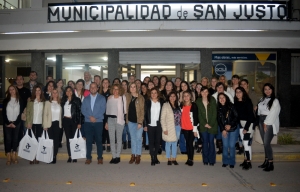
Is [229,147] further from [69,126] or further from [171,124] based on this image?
[69,126]

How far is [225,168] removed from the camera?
6770 mm

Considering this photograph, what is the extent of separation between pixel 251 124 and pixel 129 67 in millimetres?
7454

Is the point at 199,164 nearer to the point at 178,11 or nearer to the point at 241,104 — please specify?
the point at 241,104

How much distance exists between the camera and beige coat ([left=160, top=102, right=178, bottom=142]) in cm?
688

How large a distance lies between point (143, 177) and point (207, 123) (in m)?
2.05

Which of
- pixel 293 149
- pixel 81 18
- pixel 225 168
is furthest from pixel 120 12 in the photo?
pixel 293 149

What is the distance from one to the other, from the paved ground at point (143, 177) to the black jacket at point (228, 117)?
1.07 m

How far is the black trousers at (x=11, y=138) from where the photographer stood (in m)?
7.13

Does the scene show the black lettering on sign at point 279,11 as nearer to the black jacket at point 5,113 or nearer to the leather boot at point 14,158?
the black jacket at point 5,113

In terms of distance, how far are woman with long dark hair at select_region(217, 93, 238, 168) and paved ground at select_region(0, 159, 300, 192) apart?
309 mm

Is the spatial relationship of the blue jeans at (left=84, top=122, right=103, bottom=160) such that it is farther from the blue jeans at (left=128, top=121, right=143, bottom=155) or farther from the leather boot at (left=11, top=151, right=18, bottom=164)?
the leather boot at (left=11, top=151, right=18, bottom=164)

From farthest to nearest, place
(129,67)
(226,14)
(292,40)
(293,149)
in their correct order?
(129,67)
(292,40)
(226,14)
(293,149)

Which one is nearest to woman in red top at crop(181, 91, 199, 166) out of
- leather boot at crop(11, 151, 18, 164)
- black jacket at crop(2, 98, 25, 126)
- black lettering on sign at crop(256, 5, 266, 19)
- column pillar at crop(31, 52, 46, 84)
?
black jacket at crop(2, 98, 25, 126)

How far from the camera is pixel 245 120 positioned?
6660 mm
